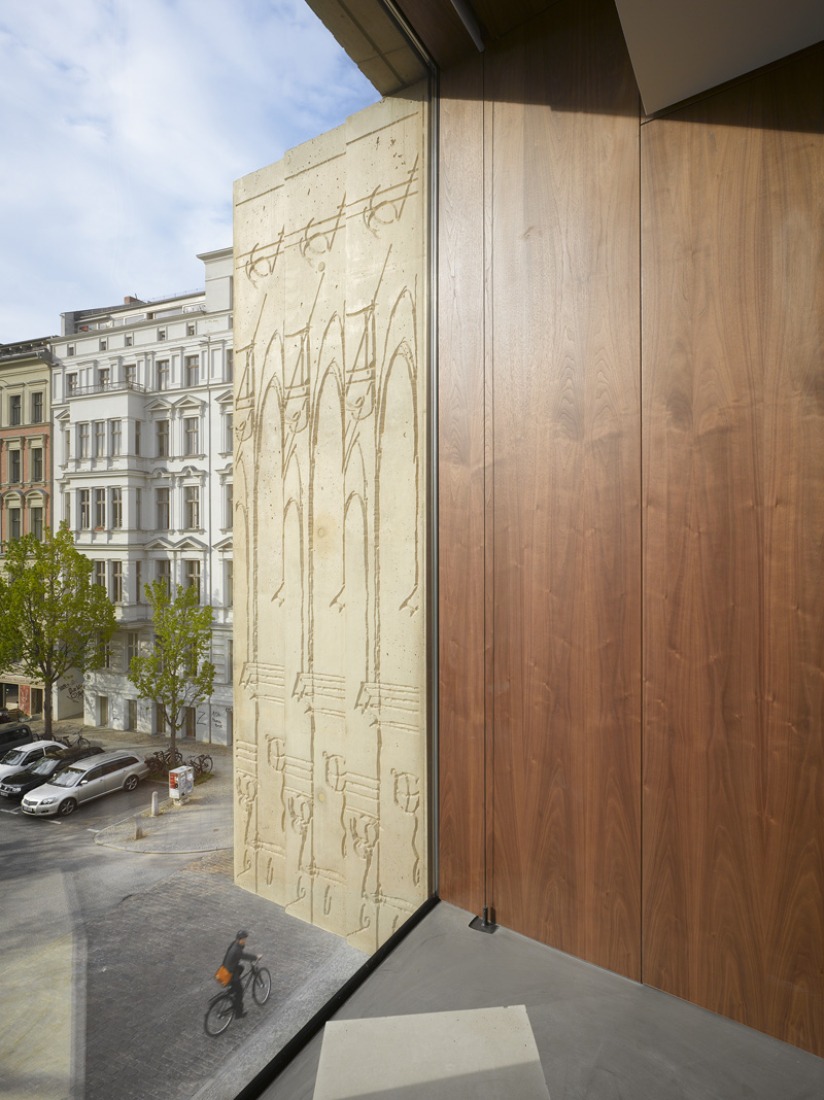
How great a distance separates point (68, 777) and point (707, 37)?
74.4 inches

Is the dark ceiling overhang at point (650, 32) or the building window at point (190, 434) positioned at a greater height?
the dark ceiling overhang at point (650, 32)

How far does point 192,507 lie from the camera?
1.54 m

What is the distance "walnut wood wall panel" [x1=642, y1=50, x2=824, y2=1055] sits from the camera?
4.11 feet

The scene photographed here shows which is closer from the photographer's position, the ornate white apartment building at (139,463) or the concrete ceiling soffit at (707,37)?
the concrete ceiling soffit at (707,37)

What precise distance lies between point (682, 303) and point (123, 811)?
164 centimetres

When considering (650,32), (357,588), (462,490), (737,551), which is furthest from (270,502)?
(650,32)

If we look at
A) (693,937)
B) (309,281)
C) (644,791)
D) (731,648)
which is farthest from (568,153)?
(693,937)

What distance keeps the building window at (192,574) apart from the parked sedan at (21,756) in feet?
1.52

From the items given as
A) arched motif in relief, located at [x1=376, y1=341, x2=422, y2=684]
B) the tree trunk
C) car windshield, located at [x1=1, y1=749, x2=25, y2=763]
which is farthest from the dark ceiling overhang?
car windshield, located at [x1=1, y1=749, x2=25, y2=763]

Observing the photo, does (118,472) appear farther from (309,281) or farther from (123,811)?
(309,281)

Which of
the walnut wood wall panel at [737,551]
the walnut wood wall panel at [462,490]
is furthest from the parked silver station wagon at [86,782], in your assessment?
the walnut wood wall panel at [737,551]

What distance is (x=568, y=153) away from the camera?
62.7 inches

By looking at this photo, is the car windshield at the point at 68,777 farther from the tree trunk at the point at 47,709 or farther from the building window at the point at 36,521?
the building window at the point at 36,521

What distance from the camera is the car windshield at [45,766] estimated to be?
1.23 m
